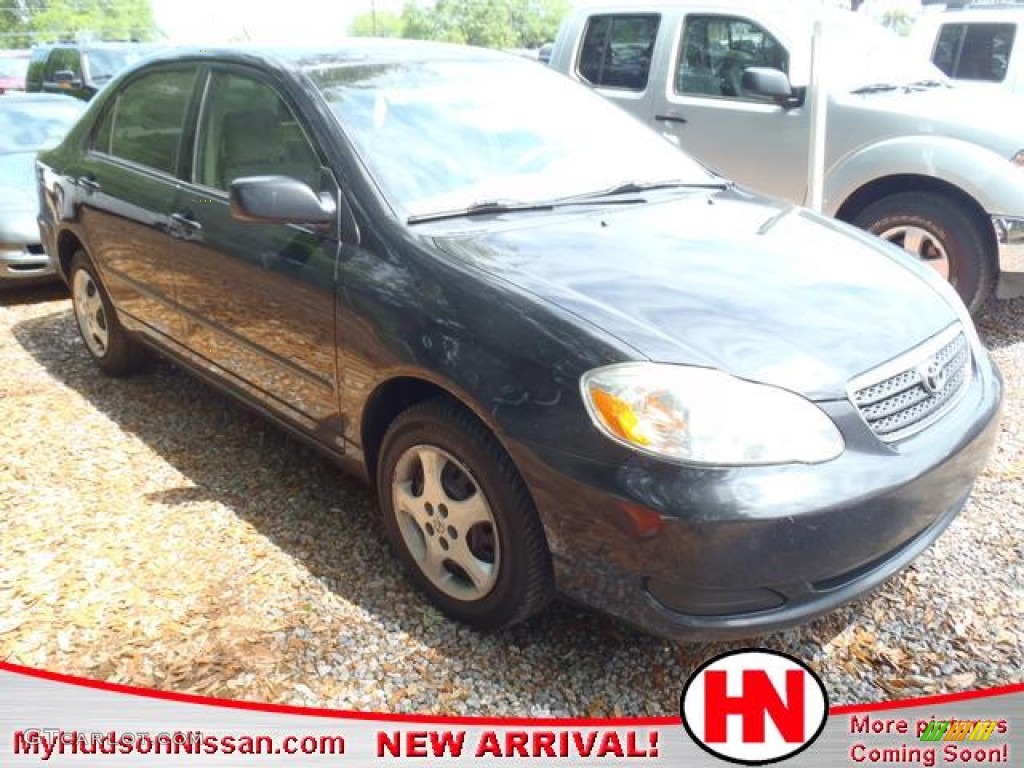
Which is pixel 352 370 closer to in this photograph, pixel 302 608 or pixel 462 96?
pixel 302 608

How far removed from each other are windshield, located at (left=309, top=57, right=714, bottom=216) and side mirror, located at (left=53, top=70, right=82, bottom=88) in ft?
37.6

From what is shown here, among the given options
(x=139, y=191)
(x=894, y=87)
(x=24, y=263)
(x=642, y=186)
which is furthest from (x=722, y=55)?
(x=24, y=263)

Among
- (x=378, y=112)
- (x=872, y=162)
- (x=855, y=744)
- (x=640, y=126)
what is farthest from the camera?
(x=872, y=162)

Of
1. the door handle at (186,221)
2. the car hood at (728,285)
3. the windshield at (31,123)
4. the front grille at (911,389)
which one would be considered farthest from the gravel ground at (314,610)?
the windshield at (31,123)

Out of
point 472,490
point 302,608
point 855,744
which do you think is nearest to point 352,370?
point 472,490

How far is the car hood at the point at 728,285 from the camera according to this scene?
2232 millimetres

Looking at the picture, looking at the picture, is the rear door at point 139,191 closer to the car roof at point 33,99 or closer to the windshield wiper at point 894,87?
the windshield wiper at point 894,87

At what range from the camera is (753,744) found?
2.13 metres

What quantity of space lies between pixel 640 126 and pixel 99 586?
268 centimetres

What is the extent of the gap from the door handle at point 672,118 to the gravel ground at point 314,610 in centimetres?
309

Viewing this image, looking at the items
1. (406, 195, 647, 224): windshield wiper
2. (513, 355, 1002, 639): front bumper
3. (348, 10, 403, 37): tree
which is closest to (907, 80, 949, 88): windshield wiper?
(406, 195, 647, 224): windshield wiper

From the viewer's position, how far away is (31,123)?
7562 millimetres

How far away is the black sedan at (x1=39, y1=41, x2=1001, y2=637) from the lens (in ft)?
6.95

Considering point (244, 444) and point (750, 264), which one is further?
point (244, 444)
